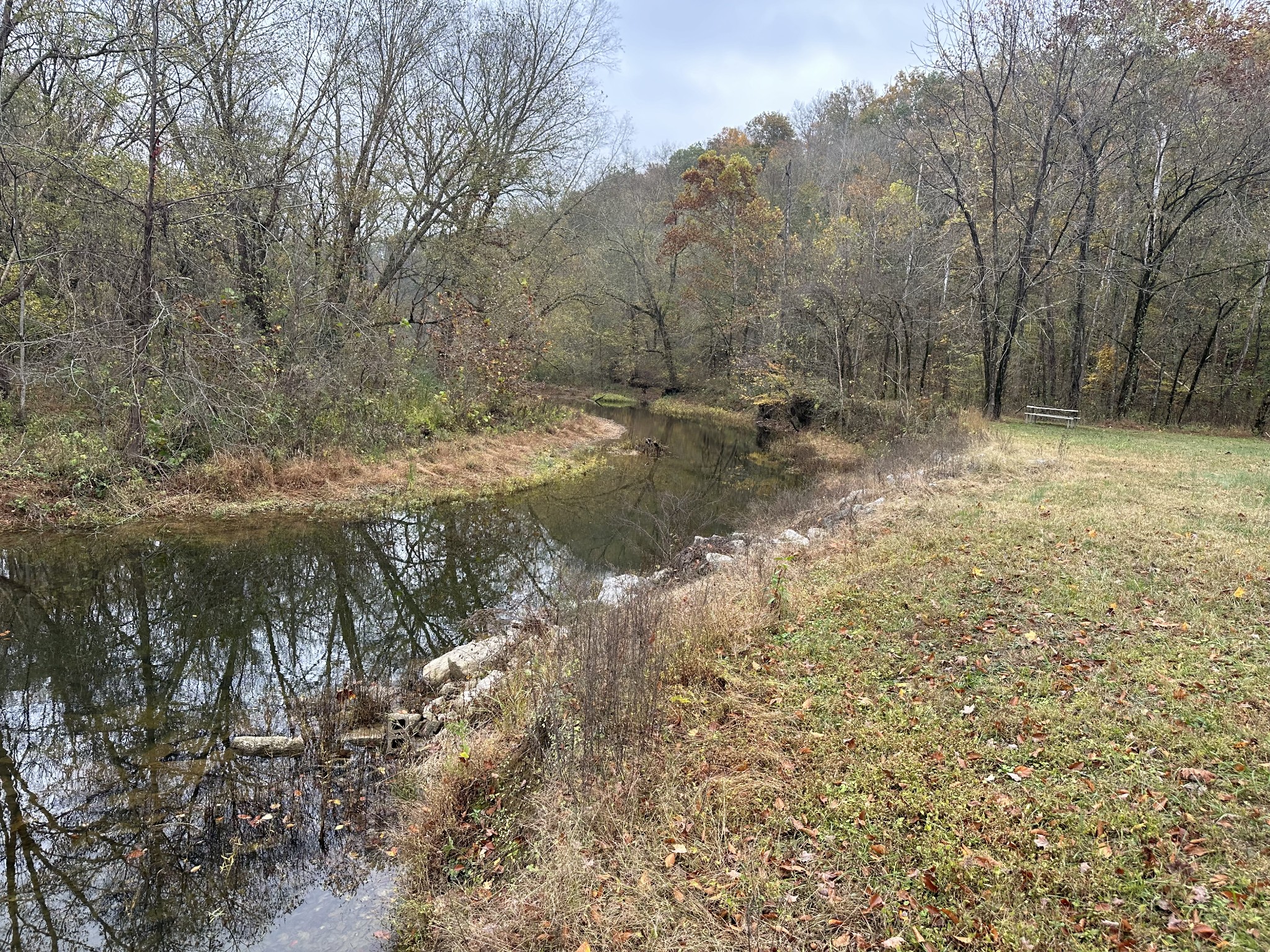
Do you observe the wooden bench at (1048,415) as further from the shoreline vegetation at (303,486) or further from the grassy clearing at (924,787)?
the grassy clearing at (924,787)

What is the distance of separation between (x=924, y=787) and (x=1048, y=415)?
1886cm

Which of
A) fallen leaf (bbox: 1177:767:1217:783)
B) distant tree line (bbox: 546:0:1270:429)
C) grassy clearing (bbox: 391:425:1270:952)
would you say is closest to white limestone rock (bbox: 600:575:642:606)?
Answer: grassy clearing (bbox: 391:425:1270:952)

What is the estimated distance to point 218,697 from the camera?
5.62 m

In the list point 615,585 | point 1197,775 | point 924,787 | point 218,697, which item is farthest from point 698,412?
point 1197,775

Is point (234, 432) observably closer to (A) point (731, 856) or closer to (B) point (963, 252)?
(A) point (731, 856)

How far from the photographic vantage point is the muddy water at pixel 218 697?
353 centimetres

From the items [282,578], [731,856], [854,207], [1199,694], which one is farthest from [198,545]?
[854,207]

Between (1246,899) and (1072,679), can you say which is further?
(1072,679)

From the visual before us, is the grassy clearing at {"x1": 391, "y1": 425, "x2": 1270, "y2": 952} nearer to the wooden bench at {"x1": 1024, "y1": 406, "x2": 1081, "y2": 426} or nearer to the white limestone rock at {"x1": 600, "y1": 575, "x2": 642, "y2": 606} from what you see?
the white limestone rock at {"x1": 600, "y1": 575, "x2": 642, "y2": 606}

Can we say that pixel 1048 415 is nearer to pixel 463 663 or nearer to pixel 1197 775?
pixel 1197 775

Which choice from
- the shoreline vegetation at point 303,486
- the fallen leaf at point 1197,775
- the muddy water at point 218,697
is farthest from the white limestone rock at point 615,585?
the shoreline vegetation at point 303,486

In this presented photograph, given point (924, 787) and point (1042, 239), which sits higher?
point (1042, 239)

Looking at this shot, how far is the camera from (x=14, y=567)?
7.75m

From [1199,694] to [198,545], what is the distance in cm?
1081
